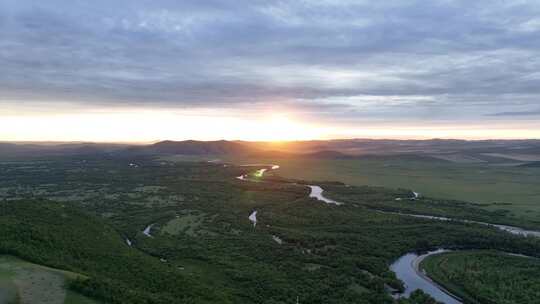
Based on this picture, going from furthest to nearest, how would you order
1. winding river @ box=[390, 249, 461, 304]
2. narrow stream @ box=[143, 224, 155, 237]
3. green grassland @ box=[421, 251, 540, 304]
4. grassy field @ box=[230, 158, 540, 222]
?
1. grassy field @ box=[230, 158, 540, 222]
2. narrow stream @ box=[143, 224, 155, 237]
3. winding river @ box=[390, 249, 461, 304]
4. green grassland @ box=[421, 251, 540, 304]

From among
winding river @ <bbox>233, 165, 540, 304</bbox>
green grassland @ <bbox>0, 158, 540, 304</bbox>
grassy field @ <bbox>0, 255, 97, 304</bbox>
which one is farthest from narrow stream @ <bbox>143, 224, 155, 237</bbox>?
winding river @ <bbox>233, 165, 540, 304</bbox>

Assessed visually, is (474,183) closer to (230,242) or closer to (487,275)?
(487,275)

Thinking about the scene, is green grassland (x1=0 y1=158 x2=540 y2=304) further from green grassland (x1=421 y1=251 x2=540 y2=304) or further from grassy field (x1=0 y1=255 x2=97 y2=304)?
green grassland (x1=421 y1=251 x2=540 y2=304)

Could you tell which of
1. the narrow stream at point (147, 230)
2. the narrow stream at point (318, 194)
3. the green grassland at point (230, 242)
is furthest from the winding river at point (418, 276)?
the narrow stream at point (318, 194)

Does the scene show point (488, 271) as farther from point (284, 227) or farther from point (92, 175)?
point (92, 175)

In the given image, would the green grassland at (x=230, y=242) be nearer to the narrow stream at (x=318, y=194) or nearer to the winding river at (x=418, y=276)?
the winding river at (x=418, y=276)

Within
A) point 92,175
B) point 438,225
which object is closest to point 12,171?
point 92,175

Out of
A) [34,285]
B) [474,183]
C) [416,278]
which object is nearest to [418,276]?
[416,278]
